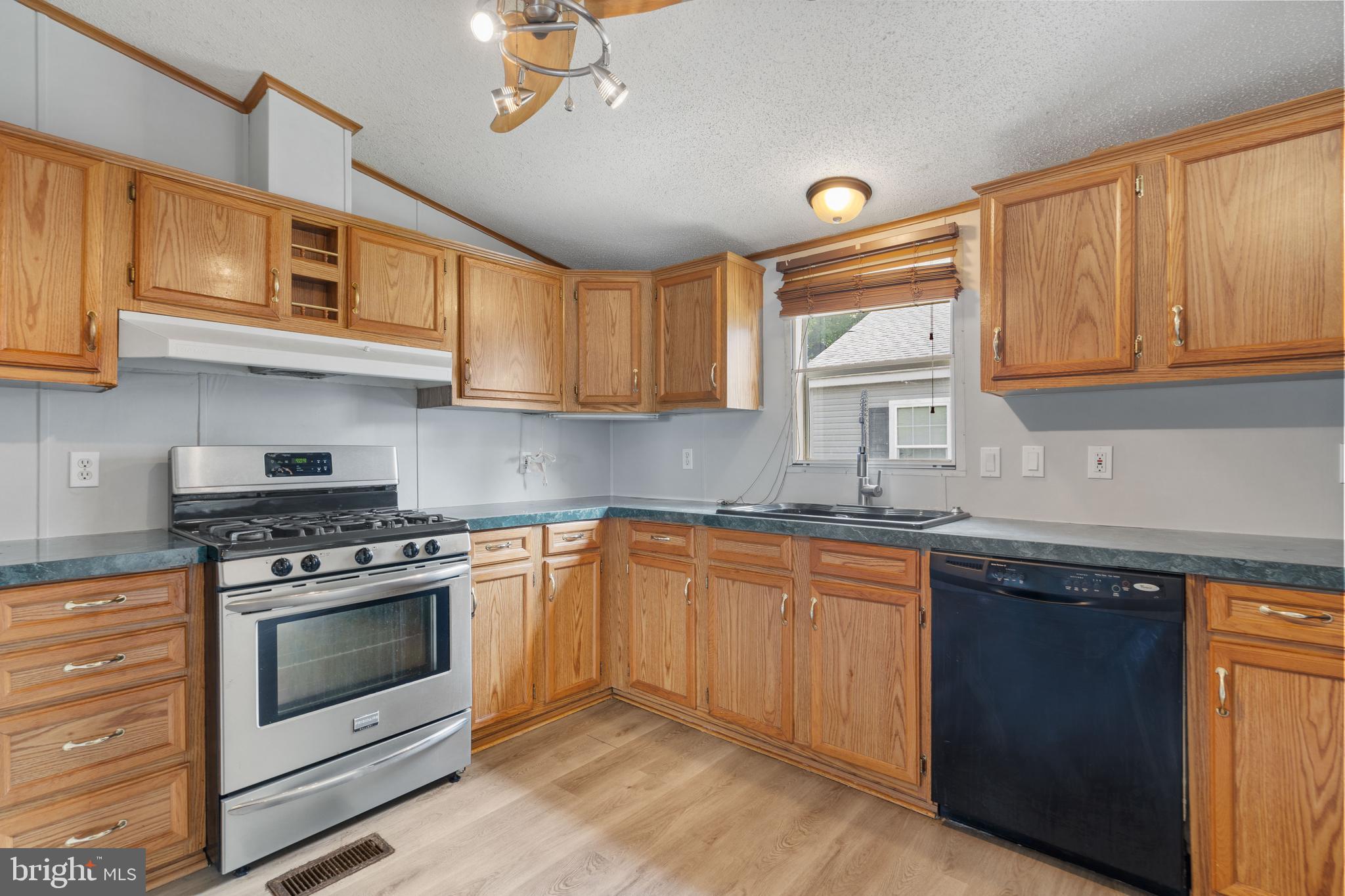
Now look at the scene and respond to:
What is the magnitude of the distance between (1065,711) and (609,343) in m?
2.49

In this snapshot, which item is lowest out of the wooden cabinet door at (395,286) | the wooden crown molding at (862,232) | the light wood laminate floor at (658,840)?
the light wood laminate floor at (658,840)

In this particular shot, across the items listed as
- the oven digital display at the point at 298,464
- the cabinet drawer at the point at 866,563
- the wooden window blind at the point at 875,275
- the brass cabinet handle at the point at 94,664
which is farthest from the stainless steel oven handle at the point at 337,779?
the wooden window blind at the point at 875,275

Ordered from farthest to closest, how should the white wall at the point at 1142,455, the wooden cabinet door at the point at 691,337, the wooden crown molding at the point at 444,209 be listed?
the wooden cabinet door at the point at 691,337 → the wooden crown molding at the point at 444,209 → the white wall at the point at 1142,455

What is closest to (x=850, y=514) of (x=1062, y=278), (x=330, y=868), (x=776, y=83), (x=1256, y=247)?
(x=1062, y=278)

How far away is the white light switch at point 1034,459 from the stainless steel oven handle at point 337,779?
241cm

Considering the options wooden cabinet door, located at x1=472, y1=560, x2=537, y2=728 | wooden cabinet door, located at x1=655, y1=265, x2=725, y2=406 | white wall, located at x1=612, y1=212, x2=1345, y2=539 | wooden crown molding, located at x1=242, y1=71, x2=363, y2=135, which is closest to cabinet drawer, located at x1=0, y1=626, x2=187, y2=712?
wooden cabinet door, located at x1=472, y1=560, x2=537, y2=728

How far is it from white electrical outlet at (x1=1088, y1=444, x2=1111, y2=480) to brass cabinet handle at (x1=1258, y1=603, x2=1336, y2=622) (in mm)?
820

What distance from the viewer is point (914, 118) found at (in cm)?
224

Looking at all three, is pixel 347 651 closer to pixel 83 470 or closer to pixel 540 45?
pixel 83 470

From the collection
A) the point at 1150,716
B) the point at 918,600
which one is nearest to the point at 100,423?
the point at 918,600

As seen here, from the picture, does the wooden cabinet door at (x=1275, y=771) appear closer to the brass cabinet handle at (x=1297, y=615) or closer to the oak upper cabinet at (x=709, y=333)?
the brass cabinet handle at (x=1297, y=615)

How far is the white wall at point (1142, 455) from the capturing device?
205 cm

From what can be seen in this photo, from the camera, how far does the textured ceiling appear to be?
1.81 meters

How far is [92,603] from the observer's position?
180 centimetres
